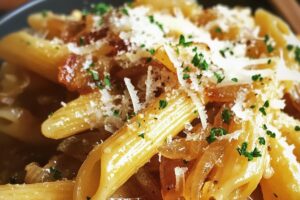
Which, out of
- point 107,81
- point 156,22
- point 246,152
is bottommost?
point 246,152

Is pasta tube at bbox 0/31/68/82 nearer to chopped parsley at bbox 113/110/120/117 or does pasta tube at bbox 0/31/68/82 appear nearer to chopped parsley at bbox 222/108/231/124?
chopped parsley at bbox 113/110/120/117

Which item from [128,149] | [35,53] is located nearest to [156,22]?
[35,53]

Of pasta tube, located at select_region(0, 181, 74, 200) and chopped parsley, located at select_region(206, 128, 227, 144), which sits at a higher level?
chopped parsley, located at select_region(206, 128, 227, 144)

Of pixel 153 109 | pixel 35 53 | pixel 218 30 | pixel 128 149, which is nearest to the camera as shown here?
pixel 128 149

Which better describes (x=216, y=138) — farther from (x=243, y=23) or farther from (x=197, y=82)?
(x=243, y=23)

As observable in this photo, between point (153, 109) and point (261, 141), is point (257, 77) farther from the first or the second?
point (153, 109)

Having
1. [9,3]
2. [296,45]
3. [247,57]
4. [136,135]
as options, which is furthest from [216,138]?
[9,3]

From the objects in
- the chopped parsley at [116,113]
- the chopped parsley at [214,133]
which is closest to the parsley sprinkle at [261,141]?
the chopped parsley at [214,133]

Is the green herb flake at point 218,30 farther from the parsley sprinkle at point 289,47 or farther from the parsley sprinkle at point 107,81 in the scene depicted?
the parsley sprinkle at point 107,81

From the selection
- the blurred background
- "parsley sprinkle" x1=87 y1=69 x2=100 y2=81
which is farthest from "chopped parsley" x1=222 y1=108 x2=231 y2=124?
the blurred background
